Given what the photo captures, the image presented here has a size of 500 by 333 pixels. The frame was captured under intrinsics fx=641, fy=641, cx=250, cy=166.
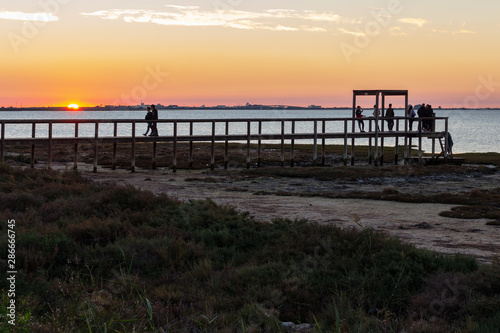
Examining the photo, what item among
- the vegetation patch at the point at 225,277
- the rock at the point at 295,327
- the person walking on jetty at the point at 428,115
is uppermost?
the person walking on jetty at the point at 428,115

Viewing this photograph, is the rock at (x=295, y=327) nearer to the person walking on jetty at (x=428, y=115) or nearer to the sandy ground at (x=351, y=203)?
the sandy ground at (x=351, y=203)

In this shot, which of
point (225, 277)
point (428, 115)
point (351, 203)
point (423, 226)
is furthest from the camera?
point (428, 115)

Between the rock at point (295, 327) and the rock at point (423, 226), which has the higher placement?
the rock at point (423, 226)

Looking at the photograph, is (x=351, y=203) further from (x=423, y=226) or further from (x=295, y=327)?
→ (x=295, y=327)

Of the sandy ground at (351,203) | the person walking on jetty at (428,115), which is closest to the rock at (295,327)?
the sandy ground at (351,203)

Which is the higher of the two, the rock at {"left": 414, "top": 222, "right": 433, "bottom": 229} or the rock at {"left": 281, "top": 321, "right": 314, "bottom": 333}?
the rock at {"left": 414, "top": 222, "right": 433, "bottom": 229}

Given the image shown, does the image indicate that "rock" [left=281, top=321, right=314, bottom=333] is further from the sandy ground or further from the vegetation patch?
the sandy ground

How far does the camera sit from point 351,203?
672 inches

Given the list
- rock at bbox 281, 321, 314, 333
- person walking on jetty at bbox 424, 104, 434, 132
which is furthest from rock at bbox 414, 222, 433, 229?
person walking on jetty at bbox 424, 104, 434, 132

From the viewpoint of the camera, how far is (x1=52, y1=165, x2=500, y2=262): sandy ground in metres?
11.8

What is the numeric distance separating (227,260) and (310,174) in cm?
1528

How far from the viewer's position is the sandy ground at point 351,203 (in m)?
11.8

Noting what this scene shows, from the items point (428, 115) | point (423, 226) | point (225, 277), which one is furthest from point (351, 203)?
point (428, 115)

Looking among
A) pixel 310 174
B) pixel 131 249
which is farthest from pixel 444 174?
pixel 131 249
